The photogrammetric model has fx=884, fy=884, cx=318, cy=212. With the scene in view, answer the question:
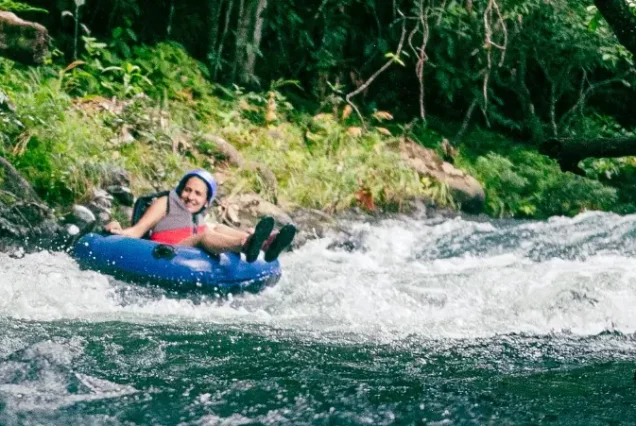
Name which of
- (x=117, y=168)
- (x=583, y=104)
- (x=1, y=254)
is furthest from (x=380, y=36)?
(x=1, y=254)

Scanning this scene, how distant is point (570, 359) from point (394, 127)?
8.68 meters

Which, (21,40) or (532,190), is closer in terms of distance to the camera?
(21,40)

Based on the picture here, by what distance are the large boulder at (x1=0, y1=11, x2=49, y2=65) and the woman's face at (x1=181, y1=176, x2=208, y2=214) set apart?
79.6 inches

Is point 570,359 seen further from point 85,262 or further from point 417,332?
point 85,262

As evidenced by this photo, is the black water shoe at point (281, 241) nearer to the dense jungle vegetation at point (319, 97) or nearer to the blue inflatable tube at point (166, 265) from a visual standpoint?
the blue inflatable tube at point (166, 265)

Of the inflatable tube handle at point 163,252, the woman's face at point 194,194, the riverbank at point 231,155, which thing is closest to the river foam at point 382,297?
the inflatable tube handle at point 163,252

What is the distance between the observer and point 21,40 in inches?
289

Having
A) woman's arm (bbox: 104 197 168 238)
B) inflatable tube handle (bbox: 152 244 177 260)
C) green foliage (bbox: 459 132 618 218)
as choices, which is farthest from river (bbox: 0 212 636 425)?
green foliage (bbox: 459 132 618 218)

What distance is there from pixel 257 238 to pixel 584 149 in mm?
3502

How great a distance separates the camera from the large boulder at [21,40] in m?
7.25

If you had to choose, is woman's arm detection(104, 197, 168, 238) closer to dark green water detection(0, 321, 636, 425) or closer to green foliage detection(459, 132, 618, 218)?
dark green water detection(0, 321, 636, 425)

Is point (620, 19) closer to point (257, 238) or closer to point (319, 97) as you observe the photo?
point (257, 238)

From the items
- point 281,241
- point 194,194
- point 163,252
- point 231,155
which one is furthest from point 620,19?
point 231,155

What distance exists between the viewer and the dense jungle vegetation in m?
8.45
